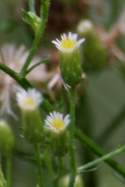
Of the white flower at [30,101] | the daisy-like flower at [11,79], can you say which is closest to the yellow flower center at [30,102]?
the white flower at [30,101]

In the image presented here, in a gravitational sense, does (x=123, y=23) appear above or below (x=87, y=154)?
above

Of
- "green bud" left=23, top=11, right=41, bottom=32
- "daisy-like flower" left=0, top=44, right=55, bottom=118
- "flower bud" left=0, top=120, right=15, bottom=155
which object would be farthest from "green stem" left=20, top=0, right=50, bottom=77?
"daisy-like flower" left=0, top=44, right=55, bottom=118

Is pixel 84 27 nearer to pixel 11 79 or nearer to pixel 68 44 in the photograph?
pixel 11 79

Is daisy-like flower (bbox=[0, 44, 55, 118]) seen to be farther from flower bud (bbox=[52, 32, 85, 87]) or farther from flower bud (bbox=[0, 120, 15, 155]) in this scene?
flower bud (bbox=[52, 32, 85, 87])

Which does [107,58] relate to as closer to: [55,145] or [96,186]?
[96,186]

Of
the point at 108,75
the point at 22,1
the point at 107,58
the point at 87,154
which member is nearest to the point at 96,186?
the point at 87,154

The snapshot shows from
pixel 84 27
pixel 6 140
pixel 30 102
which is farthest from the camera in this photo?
pixel 84 27

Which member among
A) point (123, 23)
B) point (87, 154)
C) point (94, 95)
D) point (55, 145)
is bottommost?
point (55, 145)

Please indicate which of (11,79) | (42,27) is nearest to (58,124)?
(42,27)
